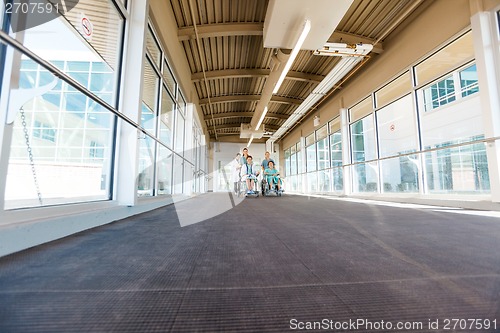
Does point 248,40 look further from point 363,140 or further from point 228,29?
point 363,140

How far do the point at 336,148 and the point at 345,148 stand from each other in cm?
75

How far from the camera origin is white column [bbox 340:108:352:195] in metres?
7.02

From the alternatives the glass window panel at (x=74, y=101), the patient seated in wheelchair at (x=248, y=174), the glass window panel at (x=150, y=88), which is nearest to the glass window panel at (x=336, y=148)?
the patient seated in wheelchair at (x=248, y=174)

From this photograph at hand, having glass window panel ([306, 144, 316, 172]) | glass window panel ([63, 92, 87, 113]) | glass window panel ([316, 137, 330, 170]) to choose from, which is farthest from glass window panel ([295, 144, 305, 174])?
glass window panel ([63, 92, 87, 113])

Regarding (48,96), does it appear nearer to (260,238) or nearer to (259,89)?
(260,238)

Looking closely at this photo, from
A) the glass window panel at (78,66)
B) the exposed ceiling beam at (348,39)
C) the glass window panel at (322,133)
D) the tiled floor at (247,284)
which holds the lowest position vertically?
the tiled floor at (247,284)

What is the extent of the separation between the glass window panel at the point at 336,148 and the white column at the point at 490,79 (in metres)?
4.37

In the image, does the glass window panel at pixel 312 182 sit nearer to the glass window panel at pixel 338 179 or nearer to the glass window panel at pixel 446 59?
the glass window panel at pixel 338 179

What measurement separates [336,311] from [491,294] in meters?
0.51

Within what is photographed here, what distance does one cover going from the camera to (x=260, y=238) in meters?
1.49

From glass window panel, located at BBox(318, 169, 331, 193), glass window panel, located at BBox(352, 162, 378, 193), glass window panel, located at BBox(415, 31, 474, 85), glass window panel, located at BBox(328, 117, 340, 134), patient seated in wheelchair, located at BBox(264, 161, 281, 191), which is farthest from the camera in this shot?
glass window panel, located at BBox(318, 169, 331, 193)

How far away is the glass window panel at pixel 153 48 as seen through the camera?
10.9 ft

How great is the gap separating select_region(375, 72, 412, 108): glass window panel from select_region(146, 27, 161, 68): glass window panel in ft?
15.8

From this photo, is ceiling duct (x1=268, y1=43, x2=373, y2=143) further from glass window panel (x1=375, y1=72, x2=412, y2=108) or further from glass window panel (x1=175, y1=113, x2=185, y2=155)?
glass window panel (x1=175, y1=113, x2=185, y2=155)
